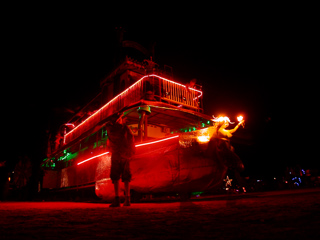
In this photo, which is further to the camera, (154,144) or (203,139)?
(154,144)

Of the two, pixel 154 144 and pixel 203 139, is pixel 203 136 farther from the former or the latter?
pixel 154 144

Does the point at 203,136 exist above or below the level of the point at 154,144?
above

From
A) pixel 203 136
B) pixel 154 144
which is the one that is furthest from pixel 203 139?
pixel 154 144

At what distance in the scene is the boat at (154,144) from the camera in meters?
5.80

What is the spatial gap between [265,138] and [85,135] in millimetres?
16116

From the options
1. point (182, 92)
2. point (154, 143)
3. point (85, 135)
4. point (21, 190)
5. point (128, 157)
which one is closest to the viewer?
point (128, 157)

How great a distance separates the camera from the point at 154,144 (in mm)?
6711

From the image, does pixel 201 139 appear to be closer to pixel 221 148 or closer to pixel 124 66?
pixel 221 148

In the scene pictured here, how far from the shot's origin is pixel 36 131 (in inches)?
782

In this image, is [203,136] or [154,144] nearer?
[203,136]

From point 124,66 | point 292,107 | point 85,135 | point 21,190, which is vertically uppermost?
point 124,66

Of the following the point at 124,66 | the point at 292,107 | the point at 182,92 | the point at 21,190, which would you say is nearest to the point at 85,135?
the point at 124,66

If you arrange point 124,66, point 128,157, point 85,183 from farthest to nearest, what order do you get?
1. point 124,66
2. point 85,183
3. point 128,157

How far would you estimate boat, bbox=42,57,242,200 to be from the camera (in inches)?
228
